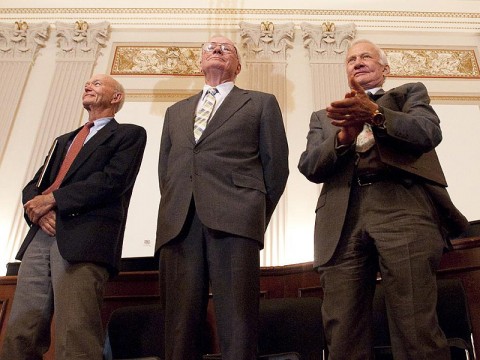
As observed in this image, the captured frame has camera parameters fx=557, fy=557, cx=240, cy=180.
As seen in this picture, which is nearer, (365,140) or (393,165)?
(393,165)

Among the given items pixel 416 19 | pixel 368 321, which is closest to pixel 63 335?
pixel 368 321

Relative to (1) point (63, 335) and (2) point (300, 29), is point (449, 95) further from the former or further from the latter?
(1) point (63, 335)

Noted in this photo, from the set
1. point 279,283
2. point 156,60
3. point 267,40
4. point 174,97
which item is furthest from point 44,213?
point 267,40

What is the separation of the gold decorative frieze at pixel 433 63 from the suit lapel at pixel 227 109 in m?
3.34

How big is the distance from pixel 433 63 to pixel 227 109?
3.75 m

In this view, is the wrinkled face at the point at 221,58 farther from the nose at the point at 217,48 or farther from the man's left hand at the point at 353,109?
the man's left hand at the point at 353,109

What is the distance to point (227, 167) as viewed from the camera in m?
1.83

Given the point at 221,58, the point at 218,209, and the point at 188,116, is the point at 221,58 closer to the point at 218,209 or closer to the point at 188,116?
the point at 188,116

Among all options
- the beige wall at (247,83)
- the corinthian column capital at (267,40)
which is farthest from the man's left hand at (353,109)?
the corinthian column capital at (267,40)

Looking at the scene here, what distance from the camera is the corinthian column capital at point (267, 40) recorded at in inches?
203

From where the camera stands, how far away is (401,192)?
173 cm

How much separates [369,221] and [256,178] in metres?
0.39

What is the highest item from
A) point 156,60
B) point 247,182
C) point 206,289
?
point 156,60

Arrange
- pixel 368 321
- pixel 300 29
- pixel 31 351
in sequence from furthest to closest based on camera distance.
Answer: pixel 300 29 → pixel 31 351 → pixel 368 321
